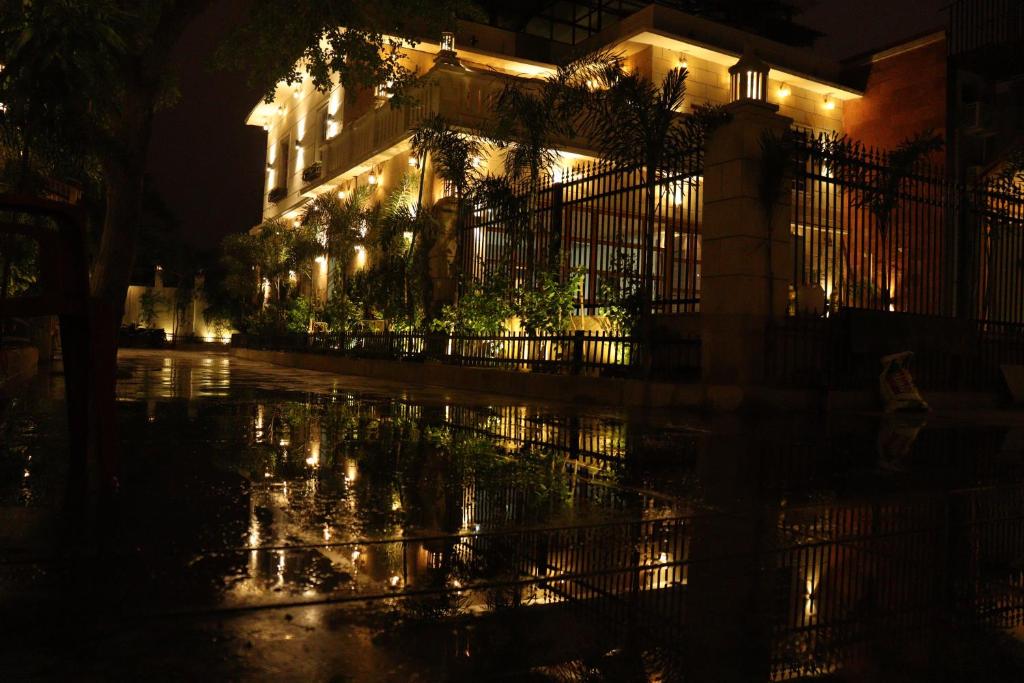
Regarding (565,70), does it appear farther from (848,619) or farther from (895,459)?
(848,619)

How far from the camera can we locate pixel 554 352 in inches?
543

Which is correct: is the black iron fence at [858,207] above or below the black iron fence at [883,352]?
above

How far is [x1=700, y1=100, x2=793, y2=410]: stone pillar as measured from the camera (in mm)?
11617

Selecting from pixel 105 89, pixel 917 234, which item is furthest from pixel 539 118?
pixel 105 89

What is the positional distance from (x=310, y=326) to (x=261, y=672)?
2530 centimetres

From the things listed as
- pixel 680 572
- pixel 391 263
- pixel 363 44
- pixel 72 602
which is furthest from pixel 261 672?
pixel 391 263

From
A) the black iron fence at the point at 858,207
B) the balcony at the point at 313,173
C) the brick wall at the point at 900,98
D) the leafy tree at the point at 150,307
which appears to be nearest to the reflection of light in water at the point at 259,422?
the black iron fence at the point at 858,207

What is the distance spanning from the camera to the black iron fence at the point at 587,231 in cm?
1299

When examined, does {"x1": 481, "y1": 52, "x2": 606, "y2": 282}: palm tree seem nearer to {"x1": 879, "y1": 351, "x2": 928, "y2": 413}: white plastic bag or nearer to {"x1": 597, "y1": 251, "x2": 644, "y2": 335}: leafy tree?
{"x1": 597, "y1": 251, "x2": 644, "y2": 335}: leafy tree

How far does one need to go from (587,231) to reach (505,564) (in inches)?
481

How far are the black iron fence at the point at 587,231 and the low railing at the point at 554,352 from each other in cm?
73

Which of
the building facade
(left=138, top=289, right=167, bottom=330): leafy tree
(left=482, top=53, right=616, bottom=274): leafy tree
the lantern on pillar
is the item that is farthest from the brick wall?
(left=138, top=289, right=167, bottom=330): leafy tree

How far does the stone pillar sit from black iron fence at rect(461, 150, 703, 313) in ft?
2.29

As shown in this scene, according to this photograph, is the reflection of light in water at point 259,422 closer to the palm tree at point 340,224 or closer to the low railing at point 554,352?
the low railing at point 554,352
